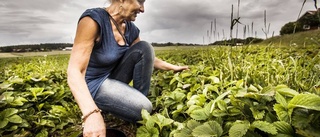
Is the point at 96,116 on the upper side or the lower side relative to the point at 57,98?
upper

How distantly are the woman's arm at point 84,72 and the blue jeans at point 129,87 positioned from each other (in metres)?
0.46

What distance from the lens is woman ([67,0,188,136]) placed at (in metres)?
1.90

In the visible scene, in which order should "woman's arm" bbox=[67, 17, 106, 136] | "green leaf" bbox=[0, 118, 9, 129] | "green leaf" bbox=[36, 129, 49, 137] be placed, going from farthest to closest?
"green leaf" bbox=[36, 129, 49, 137] → "green leaf" bbox=[0, 118, 9, 129] → "woman's arm" bbox=[67, 17, 106, 136]

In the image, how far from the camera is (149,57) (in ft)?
8.98

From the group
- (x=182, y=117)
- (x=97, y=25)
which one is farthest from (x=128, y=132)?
(x=97, y=25)

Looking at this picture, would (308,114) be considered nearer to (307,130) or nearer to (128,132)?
(307,130)

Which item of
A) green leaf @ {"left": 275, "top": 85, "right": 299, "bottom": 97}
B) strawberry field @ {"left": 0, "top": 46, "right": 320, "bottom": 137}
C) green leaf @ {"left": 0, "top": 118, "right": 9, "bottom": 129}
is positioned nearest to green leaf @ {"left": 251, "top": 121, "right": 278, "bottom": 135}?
strawberry field @ {"left": 0, "top": 46, "right": 320, "bottom": 137}

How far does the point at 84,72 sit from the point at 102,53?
1.46 feet

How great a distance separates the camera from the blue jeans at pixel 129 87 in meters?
2.40

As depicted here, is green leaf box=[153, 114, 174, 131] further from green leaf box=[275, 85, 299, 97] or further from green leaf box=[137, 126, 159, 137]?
green leaf box=[275, 85, 299, 97]

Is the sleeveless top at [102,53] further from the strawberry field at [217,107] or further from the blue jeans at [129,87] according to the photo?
the strawberry field at [217,107]

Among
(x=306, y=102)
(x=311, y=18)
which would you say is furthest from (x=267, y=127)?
(x=311, y=18)

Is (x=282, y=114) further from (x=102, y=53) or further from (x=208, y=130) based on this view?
(x=102, y=53)

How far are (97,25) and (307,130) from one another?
177cm
